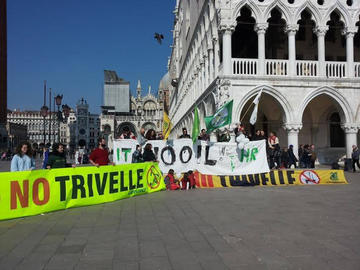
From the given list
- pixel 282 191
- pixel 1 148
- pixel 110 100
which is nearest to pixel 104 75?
pixel 110 100

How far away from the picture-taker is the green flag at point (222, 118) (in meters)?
13.7

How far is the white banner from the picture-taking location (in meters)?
13.3

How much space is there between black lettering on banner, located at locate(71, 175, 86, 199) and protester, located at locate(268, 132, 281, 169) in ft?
33.1

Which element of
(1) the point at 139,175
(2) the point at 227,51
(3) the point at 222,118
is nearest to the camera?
(1) the point at 139,175

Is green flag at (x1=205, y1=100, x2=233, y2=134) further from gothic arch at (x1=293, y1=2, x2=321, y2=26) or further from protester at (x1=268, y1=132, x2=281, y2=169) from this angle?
gothic arch at (x1=293, y1=2, x2=321, y2=26)

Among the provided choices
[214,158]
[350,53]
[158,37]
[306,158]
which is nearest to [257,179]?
[214,158]

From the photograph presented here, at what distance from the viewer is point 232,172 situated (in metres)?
13.3

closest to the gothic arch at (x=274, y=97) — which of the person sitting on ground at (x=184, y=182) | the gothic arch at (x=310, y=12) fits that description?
the gothic arch at (x=310, y=12)

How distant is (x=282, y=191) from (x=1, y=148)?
57.3 m

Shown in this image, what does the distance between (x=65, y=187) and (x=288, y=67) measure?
15747 millimetres

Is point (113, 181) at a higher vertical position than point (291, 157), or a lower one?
lower

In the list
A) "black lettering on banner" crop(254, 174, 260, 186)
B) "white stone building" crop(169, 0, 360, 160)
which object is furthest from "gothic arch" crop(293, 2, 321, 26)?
"black lettering on banner" crop(254, 174, 260, 186)

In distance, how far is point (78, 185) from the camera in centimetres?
884

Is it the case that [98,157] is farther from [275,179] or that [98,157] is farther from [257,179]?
[275,179]
